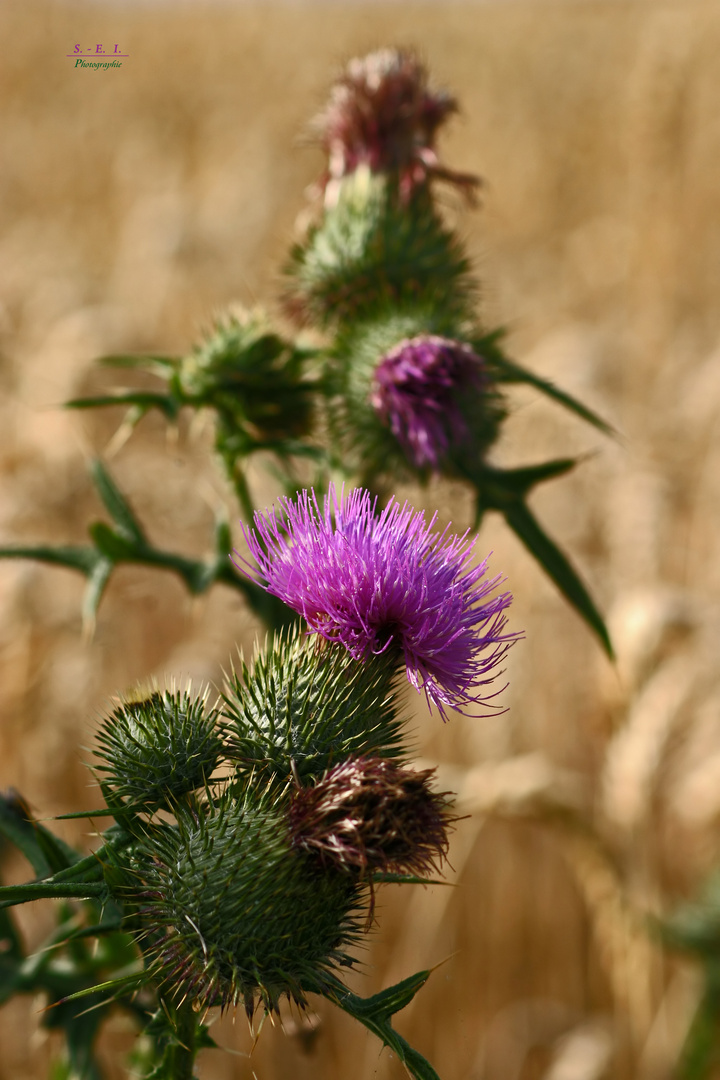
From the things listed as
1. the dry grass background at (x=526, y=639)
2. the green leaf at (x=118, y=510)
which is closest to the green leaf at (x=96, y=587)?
the green leaf at (x=118, y=510)

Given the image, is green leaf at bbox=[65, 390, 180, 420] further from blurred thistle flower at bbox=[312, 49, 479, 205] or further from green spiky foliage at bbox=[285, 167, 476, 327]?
blurred thistle flower at bbox=[312, 49, 479, 205]

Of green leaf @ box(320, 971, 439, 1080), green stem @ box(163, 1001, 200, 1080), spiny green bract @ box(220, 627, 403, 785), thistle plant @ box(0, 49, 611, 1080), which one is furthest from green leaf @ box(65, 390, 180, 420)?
green leaf @ box(320, 971, 439, 1080)

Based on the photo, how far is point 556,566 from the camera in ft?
8.68

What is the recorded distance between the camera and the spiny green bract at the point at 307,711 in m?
1.78

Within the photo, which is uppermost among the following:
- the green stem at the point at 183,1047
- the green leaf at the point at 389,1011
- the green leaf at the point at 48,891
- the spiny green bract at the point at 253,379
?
the spiny green bract at the point at 253,379

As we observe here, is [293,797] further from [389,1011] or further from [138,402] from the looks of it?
[138,402]

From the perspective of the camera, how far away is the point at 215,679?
4.14m

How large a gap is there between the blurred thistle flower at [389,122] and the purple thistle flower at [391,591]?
2.02 metres

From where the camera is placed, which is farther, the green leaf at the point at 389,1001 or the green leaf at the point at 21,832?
the green leaf at the point at 21,832

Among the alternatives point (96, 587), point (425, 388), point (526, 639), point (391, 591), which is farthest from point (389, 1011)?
point (526, 639)

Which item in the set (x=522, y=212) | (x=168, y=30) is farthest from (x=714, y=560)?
(x=168, y=30)

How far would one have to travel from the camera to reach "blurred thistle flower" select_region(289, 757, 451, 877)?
60.1 inches

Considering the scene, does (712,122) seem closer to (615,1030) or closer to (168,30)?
(615,1030)

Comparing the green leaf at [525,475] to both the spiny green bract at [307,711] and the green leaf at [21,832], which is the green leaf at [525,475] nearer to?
the spiny green bract at [307,711]
